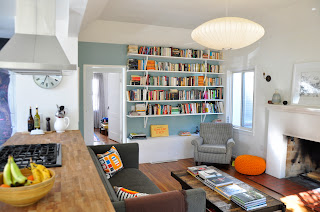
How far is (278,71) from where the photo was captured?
4.40m

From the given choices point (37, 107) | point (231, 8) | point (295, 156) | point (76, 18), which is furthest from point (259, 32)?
point (37, 107)

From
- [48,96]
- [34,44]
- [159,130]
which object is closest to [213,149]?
[159,130]

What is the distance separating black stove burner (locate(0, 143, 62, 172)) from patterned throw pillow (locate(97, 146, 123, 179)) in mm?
700

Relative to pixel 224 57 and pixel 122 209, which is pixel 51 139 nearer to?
pixel 122 209

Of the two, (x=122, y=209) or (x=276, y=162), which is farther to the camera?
Answer: (x=276, y=162)

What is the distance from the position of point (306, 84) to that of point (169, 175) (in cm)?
271

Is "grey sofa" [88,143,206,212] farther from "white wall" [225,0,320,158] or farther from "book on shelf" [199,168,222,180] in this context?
"white wall" [225,0,320,158]

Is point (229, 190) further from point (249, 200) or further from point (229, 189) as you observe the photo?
point (249, 200)

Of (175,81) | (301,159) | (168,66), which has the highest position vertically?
(168,66)

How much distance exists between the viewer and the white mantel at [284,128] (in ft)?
12.1

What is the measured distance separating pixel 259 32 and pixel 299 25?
179 cm

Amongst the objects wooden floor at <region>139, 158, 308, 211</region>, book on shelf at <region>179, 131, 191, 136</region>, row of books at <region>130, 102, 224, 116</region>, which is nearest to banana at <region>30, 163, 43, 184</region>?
wooden floor at <region>139, 158, 308, 211</region>

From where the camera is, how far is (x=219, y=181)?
297 centimetres

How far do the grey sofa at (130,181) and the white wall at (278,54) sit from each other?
2690 mm
